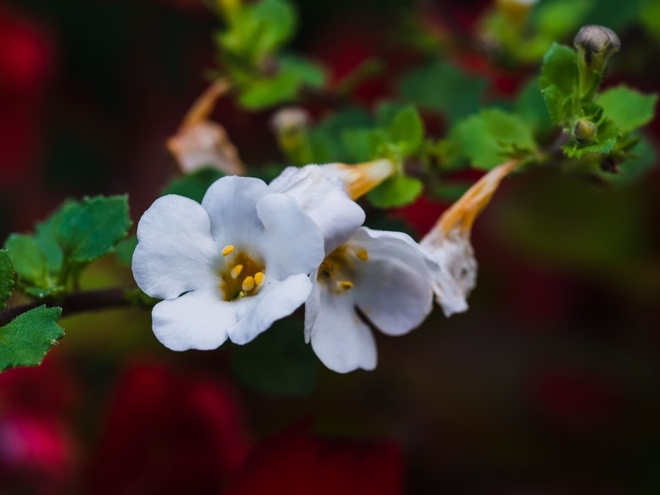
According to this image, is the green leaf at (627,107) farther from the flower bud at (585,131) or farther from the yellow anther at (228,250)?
the yellow anther at (228,250)

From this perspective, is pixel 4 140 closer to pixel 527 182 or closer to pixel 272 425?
pixel 272 425

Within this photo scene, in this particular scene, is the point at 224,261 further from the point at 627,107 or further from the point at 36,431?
the point at 36,431

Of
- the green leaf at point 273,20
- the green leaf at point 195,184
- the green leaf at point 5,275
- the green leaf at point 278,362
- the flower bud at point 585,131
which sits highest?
the green leaf at point 273,20

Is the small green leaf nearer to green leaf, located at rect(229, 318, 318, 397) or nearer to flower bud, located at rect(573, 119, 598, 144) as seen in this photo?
flower bud, located at rect(573, 119, 598, 144)

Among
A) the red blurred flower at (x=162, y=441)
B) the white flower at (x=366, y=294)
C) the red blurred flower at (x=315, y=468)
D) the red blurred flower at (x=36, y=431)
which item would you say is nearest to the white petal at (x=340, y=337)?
the white flower at (x=366, y=294)

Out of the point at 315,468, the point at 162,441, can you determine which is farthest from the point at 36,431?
the point at 315,468

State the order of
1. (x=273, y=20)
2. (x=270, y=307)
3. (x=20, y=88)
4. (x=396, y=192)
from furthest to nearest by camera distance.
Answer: (x=20, y=88) → (x=273, y=20) → (x=396, y=192) → (x=270, y=307)

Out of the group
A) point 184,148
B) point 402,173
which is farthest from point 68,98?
point 402,173
